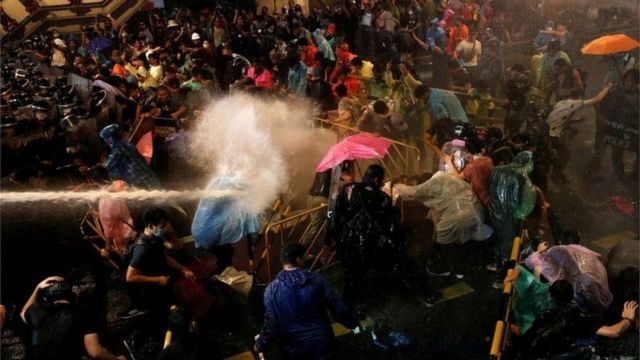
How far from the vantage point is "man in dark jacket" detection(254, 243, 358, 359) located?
13.2 ft

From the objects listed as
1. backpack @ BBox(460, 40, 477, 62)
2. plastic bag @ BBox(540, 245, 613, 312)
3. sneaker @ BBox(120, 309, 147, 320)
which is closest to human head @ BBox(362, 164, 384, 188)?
plastic bag @ BBox(540, 245, 613, 312)

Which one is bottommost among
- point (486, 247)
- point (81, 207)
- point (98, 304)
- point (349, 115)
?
point (98, 304)

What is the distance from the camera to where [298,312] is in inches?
159

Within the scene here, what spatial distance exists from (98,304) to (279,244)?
7.79 ft

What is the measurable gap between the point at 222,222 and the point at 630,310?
4197mm

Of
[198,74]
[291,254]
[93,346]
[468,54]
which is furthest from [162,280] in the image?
[468,54]

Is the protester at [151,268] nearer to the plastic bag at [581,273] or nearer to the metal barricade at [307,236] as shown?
the metal barricade at [307,236]

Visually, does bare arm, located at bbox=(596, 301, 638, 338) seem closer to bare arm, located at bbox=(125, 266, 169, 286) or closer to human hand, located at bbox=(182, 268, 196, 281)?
human hand, located at bbox=(182, 268, 196, 281)

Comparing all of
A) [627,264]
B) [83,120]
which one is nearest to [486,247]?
[627,264]

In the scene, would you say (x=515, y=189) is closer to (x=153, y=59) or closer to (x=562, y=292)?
(x=562, y=292)

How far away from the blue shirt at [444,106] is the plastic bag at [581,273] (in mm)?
3516

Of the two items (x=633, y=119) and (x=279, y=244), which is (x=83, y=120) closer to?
(x=279, y=244)

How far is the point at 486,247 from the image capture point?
6.58 meters

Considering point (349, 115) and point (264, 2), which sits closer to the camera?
point (349, 115)
